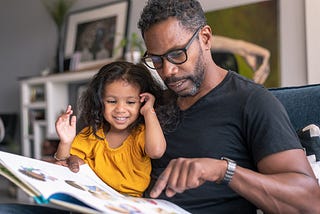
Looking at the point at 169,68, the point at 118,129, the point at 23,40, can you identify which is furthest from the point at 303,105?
the point at 23,40

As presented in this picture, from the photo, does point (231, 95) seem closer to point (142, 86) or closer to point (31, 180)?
point (142, 86)

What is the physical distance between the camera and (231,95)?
4.09ft

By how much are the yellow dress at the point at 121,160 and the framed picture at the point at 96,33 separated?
2.37 metres

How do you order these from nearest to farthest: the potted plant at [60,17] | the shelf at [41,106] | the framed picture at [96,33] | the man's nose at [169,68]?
the man's nose at [169,68] < the framed picture at [96,33] < the shelf at [41,106] < the potted plant at [60,17]

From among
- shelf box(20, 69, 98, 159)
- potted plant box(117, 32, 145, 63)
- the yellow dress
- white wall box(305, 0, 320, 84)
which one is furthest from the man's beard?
shelf box(20, 69, 98, 159)

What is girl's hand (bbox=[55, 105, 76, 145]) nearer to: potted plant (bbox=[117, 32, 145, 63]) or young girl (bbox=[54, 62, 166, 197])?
young girl (bbox=[54, 62, 166, 197])

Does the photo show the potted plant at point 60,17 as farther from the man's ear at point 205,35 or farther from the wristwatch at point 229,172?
the wristwatch at point 229,172

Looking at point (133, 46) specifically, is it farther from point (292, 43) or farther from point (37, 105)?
point (37, 105)

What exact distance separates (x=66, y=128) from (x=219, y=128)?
18.6 inches

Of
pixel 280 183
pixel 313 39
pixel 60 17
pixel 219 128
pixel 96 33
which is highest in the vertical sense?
pixel 60 17

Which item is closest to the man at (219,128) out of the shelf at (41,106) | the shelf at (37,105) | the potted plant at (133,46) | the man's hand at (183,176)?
the man's hand at (183,176)

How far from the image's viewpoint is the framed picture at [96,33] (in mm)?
3840

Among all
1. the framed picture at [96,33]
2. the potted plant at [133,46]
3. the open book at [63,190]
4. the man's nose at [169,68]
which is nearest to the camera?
the open book at [63,190]

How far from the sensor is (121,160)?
1.43 meters
